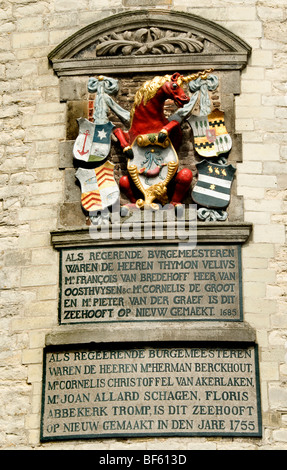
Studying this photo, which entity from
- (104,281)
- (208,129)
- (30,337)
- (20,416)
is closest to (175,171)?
(208,129)

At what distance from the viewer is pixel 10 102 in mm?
11547

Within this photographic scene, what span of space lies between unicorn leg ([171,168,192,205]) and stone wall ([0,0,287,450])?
0.54 metres

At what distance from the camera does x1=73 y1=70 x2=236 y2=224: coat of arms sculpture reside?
10.9 metres

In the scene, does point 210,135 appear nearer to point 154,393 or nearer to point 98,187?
point 98,187

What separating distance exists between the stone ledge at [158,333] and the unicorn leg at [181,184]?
52.9 inches

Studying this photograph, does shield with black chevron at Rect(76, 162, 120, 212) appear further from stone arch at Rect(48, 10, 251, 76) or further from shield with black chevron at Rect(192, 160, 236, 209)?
stone arch at Rect(48, 10, 251, 76)

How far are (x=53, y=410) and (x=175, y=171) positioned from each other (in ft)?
9.07

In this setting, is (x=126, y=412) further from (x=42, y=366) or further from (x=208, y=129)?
(x=208, y=129)

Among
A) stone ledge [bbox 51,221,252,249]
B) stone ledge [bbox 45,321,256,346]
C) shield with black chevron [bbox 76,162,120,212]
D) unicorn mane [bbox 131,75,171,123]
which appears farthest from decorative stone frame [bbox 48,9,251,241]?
stone ledge [bbox 45,321,256,346]

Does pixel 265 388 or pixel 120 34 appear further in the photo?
pixel 120 34

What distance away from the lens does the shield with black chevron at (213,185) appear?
10867 millimetres

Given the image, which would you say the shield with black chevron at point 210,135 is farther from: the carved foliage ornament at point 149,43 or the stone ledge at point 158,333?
the stone ledge at point 158,333

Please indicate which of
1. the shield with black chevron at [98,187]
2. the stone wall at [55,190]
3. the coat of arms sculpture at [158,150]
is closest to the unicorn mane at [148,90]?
the coat of arms sculpture at [158,150]

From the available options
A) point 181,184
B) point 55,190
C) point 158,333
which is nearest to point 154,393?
point 158,333
